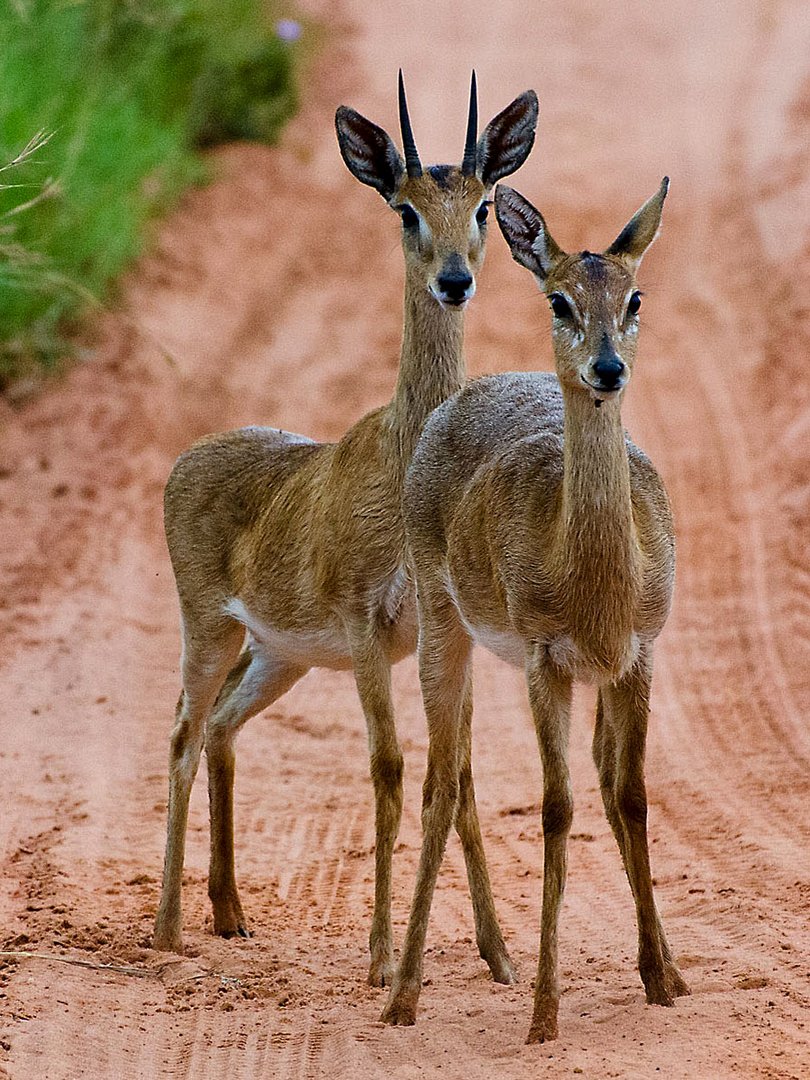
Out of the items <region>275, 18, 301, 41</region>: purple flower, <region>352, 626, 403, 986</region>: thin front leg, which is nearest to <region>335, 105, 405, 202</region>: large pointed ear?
<region>352, 626, 403, 986</region>: thin front leg

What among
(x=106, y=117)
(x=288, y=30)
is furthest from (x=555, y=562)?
(x=288, y=30)

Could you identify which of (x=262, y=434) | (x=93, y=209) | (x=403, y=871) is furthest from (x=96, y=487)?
(x=403, y=871)

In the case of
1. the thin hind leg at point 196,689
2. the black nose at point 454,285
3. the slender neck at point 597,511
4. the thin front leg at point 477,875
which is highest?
the black nose at point 454,285

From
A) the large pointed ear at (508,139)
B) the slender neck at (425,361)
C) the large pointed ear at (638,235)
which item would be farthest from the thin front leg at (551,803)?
the large pointed ear at (508,139)

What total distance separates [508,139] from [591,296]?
2.18m

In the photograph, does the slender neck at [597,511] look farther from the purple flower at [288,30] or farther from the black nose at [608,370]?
the purple flower at [288,30]

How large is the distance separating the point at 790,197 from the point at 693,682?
8.16 meters

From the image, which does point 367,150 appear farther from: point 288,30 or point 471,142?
point 288,30

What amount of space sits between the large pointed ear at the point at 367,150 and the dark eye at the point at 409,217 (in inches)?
9.7

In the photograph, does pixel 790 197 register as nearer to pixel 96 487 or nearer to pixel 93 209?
pixel 93 209

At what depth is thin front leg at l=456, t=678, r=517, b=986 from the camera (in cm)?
677

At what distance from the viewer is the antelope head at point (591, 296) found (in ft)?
18.1

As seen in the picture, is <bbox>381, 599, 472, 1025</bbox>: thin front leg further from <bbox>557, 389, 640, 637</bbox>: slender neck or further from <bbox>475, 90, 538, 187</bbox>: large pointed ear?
<bbox>475, 90, 538, 187</bbox>: large pointed ear

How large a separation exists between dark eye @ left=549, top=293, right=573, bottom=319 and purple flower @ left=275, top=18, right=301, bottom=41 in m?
15.8
